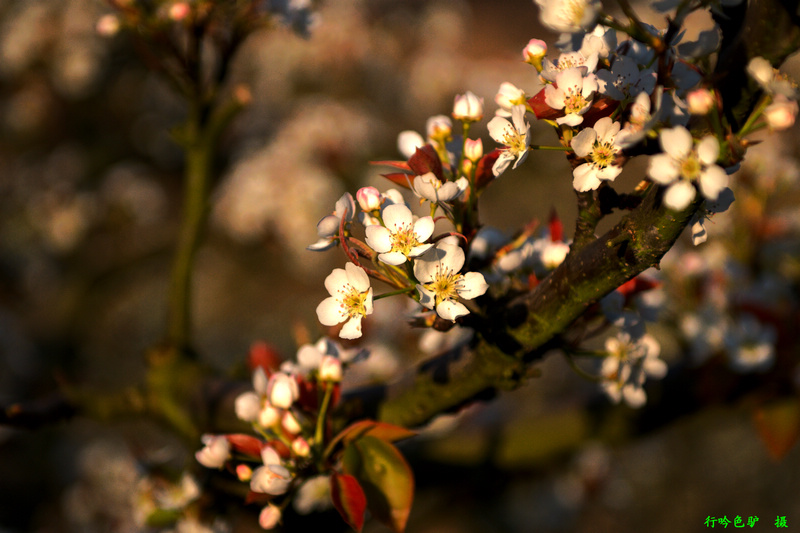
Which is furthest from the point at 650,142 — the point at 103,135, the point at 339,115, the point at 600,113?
the point at 103,135

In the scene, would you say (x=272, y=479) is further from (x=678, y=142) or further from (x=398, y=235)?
(x=678, y=142)

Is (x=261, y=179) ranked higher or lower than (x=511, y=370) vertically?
lower

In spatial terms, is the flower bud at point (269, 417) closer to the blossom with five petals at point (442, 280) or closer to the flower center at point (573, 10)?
the blossom with five petals at point (442, 280)

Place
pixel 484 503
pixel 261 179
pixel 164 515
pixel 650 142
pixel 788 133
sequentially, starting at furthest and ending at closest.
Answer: pixel 261 179 < pixel 484 503 < pixel 788 133 < pixel 164 515 < pixel 650 142

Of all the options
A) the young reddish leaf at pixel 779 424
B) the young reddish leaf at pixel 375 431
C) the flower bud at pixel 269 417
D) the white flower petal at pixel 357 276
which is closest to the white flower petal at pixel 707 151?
the white flower petal at pixel 357 276

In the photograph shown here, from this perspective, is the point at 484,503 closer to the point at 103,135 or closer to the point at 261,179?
the point at 261,179

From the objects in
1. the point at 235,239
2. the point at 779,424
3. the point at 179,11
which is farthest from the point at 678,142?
the point at 235,239

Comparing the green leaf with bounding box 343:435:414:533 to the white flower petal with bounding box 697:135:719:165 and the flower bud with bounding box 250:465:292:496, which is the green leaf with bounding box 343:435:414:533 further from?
the white flower petal with bounding box 697:135:719:165

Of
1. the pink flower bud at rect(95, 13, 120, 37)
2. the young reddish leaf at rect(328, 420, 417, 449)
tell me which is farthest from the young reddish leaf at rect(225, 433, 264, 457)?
the pink flower bud at rect(95, 13, 120, 37)
